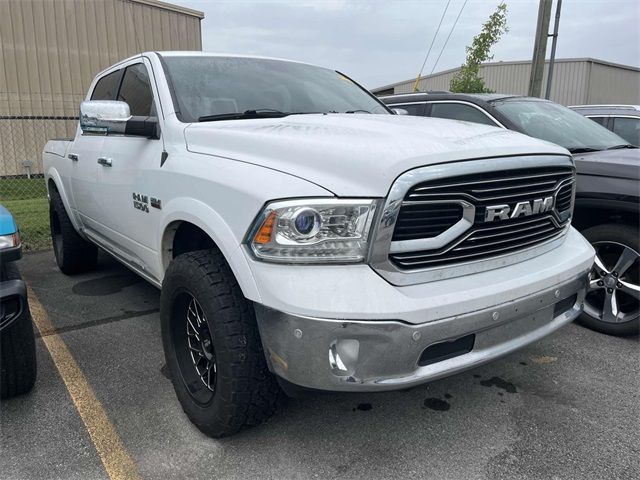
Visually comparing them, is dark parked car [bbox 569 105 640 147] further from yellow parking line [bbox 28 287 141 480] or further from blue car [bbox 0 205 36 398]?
blue car [bbox 0 205 36 398]

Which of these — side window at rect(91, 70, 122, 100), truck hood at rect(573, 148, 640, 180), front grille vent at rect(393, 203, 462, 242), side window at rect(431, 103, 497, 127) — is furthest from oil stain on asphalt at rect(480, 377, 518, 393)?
side window at rect(91, 70, 122, 100)

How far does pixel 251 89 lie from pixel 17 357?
6.69 ft

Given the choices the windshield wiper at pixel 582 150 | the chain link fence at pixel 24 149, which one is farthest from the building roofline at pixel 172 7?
the windshield wiper at pixel 582 150

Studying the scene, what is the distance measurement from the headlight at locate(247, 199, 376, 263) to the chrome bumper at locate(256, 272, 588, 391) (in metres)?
0.25

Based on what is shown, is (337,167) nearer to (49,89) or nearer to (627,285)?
(627,285)

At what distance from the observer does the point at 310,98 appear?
11.1ft

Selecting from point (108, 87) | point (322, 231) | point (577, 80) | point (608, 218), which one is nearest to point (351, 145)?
point (322, 231)

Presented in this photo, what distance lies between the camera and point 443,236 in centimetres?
206

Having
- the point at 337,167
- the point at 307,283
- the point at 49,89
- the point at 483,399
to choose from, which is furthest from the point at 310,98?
the point at 49,89

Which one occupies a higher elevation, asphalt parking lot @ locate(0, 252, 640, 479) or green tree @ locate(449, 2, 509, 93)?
green tree @ locate(449, 2, 509, 93)

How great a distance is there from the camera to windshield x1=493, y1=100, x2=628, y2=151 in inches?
164

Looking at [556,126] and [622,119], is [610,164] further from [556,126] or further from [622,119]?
[622,119]

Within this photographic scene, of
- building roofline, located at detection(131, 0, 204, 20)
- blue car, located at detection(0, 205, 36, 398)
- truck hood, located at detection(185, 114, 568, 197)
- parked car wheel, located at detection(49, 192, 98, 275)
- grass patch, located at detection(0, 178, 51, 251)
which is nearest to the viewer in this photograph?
truck hood, located at detection(185, 114, 568, 197)

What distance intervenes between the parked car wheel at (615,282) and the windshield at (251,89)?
5.96 feet
